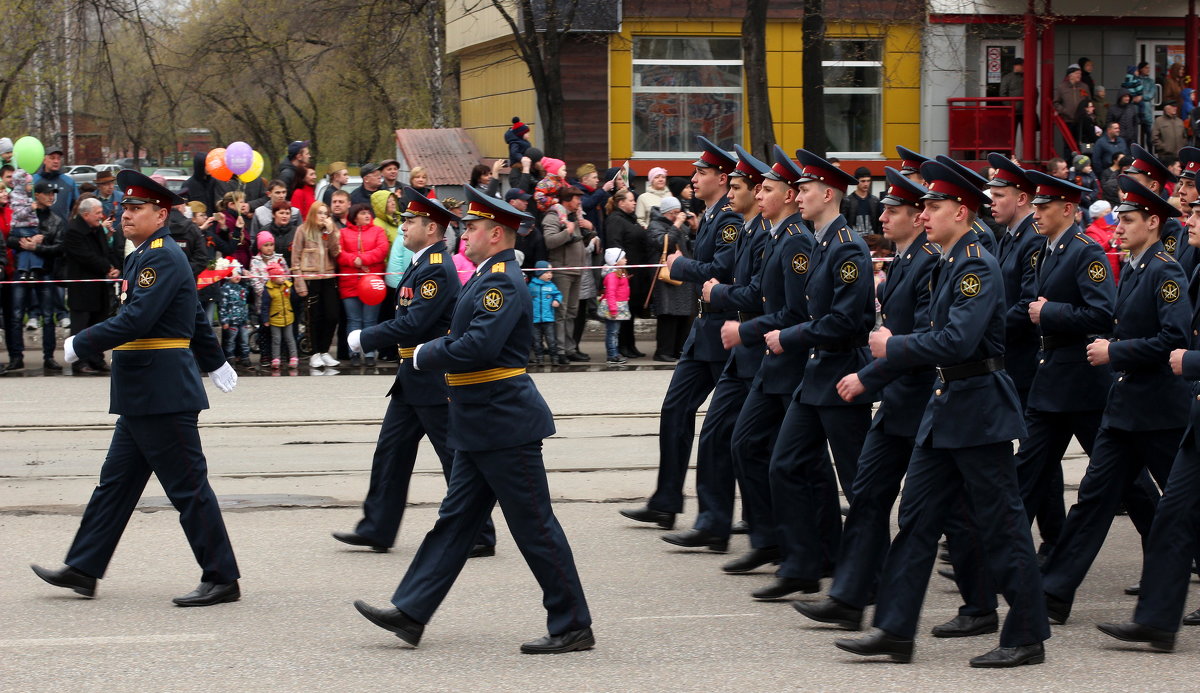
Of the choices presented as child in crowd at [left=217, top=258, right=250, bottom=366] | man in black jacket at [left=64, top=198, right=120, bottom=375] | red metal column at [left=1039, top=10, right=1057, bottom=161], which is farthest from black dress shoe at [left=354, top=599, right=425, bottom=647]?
red metal column at [left=1039, top=10, right=1057, bottom=161]

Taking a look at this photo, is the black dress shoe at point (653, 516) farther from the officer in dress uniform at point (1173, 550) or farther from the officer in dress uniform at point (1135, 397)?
the officer in dress uniform at point (1173, 550)

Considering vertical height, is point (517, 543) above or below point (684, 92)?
below

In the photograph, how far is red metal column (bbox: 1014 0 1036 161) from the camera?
26.0 meters

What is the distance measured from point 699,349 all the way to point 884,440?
210 centimetres

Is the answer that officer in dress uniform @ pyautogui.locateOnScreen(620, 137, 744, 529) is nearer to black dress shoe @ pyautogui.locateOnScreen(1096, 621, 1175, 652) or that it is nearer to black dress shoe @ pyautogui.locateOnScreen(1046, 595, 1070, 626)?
black dress shoe @ pyautogui.locateOnScreen(1046, 595, 1070, 626)

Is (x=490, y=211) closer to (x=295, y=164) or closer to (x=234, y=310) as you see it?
(x=234, y=310)

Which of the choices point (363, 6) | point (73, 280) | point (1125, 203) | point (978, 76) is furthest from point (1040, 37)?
point (1125, 203)

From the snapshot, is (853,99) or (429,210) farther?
(853,99)

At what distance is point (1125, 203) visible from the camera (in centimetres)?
A: 732

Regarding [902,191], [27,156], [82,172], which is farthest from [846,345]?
[82,172]

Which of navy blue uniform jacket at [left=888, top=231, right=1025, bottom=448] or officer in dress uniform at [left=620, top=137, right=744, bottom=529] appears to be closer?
navy blue uniform jacket at [left=888, top=231, right=1025, bottom=448]

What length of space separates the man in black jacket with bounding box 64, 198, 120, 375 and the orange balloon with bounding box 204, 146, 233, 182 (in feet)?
7.79

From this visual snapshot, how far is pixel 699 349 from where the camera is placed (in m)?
8.66

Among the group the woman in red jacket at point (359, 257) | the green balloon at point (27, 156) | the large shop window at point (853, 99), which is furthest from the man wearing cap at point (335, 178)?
the large shop window at point (853, 99)
